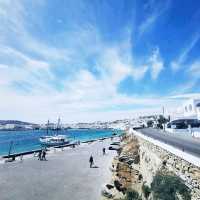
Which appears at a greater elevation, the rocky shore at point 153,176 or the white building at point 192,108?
the white building at point 192,108

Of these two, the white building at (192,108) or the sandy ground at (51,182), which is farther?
the white building at (192,108)

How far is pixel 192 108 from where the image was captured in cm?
5247

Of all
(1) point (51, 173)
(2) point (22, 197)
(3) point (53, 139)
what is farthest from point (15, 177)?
(3) point (53, 139)

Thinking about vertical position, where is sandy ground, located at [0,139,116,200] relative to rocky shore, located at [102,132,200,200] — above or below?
below

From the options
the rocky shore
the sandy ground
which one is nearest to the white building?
the rocky shore

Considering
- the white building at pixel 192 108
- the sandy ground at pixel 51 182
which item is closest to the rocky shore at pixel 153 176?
the sandy ground at pixel 51 182

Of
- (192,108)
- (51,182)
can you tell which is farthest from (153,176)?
(192,108)

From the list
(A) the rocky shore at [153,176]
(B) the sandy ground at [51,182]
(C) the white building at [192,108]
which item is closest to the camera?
(A) the rocky shore at [153,176]

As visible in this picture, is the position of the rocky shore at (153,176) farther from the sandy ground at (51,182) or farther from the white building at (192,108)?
the white building at (192,108)

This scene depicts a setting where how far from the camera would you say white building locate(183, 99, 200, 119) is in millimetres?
48406

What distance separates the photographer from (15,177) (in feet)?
89.7

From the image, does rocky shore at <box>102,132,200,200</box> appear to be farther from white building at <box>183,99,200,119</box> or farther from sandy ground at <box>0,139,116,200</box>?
white building at <box>183,99,200,119</box>

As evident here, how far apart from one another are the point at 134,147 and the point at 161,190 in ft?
77.8

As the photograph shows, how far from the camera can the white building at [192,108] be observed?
159 ft
